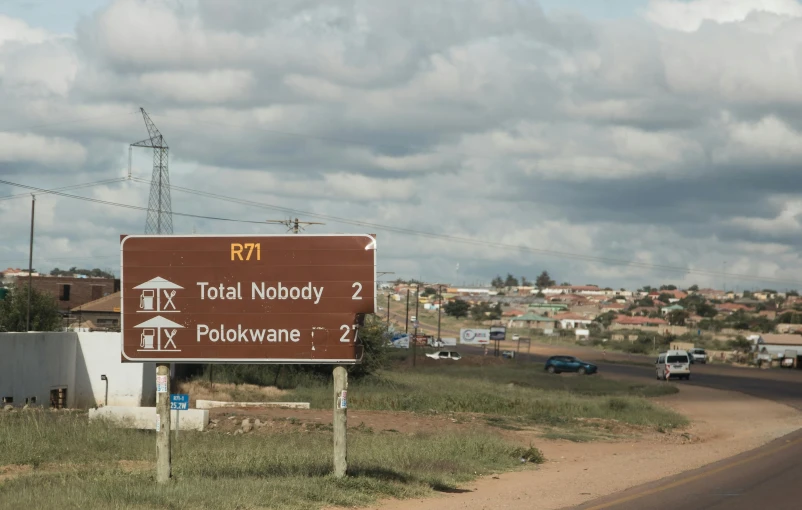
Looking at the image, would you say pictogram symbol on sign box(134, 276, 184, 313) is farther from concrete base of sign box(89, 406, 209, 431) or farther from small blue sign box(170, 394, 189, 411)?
concrete base of sign box(89, 406, 209, 431)

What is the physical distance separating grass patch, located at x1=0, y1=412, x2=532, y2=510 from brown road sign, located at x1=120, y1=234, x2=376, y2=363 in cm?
216

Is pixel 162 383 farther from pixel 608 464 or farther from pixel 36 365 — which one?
pixel 36 365

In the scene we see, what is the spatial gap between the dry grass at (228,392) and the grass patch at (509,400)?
4.03 ft

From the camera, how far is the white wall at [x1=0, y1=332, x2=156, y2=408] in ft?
118

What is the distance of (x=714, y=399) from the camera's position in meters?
53.2

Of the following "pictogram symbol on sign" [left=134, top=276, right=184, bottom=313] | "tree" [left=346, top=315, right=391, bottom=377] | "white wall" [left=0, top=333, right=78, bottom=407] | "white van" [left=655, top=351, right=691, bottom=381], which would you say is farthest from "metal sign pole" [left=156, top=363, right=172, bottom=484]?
"white van" [left=655, top=351, right=691, bottom=381]

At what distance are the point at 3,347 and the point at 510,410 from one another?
19.6 metres

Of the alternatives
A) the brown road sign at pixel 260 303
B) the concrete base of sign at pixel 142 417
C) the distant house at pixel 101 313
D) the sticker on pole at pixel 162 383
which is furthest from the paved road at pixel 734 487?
the distant house at pixel 101 313

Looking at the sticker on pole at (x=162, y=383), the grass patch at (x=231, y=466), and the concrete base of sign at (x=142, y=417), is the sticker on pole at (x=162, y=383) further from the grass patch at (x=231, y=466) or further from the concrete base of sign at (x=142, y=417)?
the concrete base of sign at (x=142, y=417)

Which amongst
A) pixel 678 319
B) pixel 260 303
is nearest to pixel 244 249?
pixel 260 303

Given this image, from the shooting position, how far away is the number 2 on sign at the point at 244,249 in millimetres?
16312

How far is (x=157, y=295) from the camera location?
16469mm

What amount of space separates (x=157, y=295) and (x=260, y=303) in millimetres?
1771

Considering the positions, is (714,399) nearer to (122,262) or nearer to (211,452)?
(211,452)
